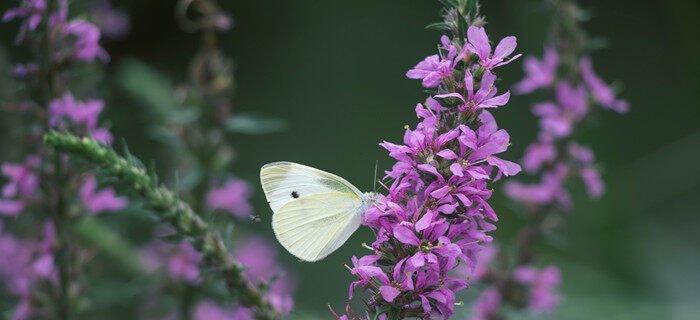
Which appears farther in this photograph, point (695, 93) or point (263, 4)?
point (263, 4)

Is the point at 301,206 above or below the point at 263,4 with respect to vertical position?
below

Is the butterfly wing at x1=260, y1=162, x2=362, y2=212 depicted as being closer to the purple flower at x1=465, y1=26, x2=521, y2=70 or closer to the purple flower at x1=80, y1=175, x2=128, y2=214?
the purple flower at x1=465, y1=26, x2=521, y2=70

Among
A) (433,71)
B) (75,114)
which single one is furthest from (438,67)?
(75,114)

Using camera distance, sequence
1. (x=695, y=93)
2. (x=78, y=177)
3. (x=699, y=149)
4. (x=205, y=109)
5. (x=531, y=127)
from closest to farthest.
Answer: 1. (x=78, y=177)
2. (x=205, y=109)
3. (x=699, y=149)
4. (x=695, y=93)
5. (x=531, y=127)

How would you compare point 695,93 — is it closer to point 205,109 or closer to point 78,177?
point 205,109

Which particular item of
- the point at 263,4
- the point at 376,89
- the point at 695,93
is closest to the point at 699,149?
the point at 695,93

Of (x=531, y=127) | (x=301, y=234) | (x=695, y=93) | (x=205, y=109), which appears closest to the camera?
(x=301, y=234)

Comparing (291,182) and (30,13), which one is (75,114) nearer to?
(30,13)

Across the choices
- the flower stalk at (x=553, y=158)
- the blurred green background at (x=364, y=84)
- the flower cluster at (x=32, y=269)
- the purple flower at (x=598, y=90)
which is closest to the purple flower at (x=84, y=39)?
the flower cluster at (x=32, y=269)
